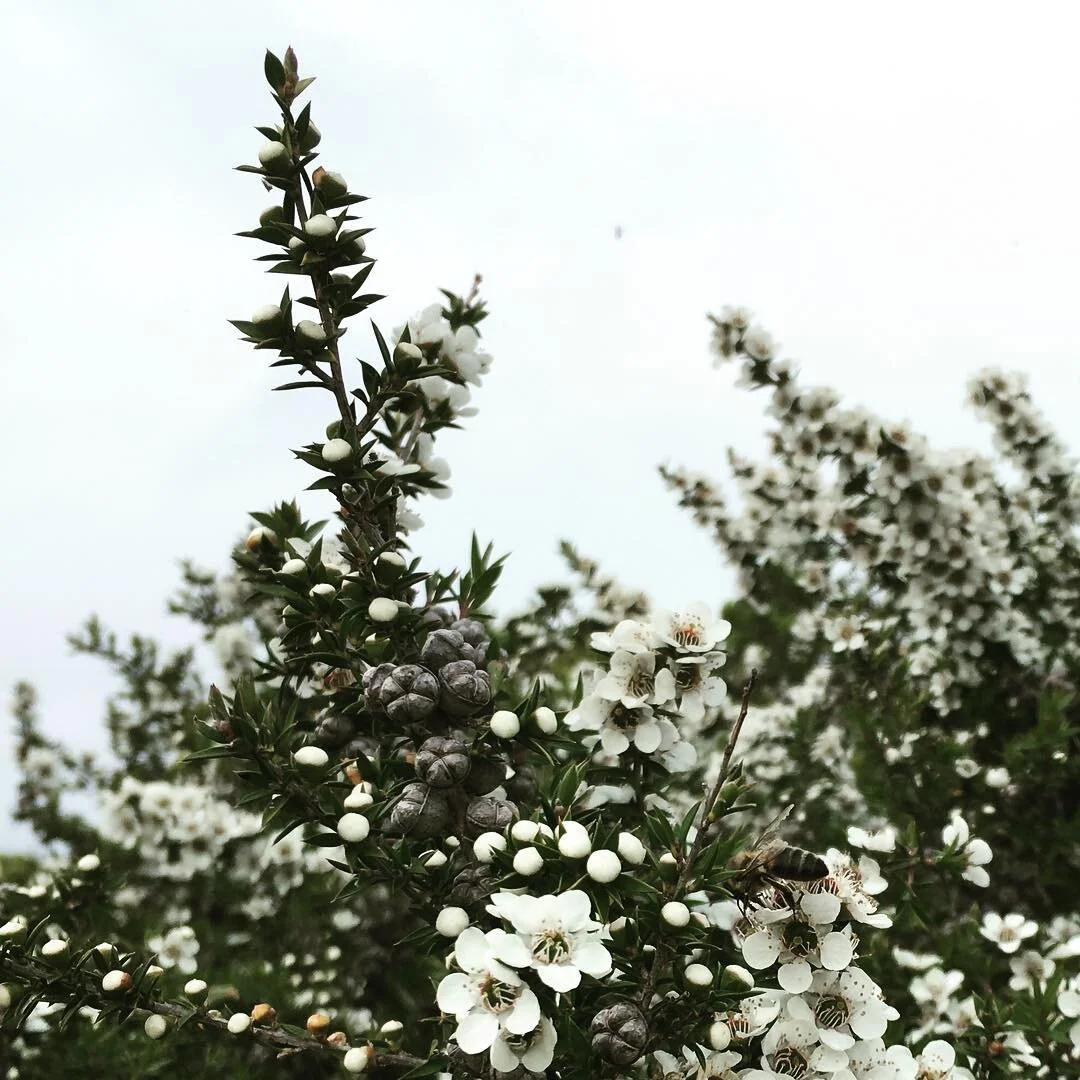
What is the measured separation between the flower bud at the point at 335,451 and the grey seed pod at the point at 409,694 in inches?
20.8

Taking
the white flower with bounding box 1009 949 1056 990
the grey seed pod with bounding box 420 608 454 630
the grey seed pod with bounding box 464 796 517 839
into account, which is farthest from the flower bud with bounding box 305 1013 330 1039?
the white flower with bounding box 1009 949 1056 990

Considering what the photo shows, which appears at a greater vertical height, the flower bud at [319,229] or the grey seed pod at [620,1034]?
the flower bud at [319,229]

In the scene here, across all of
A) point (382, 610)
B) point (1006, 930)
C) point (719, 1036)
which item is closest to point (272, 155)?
point (382, 610)

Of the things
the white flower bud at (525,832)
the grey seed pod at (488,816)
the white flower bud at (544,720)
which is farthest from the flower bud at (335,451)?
the white flower bud at (525,832)

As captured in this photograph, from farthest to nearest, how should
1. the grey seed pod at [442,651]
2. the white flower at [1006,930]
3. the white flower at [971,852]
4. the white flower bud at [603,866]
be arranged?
the white flower at [1006,930] → the white flower at [971,852] → the grey seed pod at [442,651] → the white flower bud at [603,866]

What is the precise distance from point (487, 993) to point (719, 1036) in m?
0.49

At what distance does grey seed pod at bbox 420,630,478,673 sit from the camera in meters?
2.23

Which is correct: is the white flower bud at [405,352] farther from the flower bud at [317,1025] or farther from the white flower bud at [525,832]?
the flower bud at [317,1025]

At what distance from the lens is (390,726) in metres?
2.31

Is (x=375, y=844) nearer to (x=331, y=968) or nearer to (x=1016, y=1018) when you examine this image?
(x=1016, y=1018)

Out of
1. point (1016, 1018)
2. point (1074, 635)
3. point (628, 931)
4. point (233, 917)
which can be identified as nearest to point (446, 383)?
point (628, 931)

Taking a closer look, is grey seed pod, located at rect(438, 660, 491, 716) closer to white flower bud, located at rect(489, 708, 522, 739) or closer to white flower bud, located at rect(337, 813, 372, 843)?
white flower bud, located at rect(489, 708, 522, 739)

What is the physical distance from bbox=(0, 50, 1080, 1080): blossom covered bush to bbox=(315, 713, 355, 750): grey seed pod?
1 centimetres

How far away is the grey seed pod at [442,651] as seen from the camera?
2.23 metres
